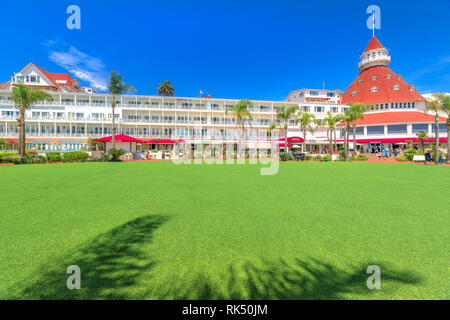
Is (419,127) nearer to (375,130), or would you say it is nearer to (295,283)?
(375,130)

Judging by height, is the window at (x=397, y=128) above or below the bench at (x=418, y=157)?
above

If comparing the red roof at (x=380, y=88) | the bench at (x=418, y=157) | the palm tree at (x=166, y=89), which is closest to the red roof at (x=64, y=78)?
the palm tree at (x=166, y=89)

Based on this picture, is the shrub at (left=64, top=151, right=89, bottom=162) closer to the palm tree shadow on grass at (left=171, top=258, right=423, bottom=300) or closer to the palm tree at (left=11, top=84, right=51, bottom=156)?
the palm tree at (left=11, top=84, right=51, bottom=156)

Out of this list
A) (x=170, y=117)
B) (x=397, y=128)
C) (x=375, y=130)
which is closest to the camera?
(x=397, y=128)

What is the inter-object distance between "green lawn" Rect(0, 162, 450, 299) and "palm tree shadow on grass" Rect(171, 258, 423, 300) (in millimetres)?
12

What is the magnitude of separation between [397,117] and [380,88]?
1324 centimetres

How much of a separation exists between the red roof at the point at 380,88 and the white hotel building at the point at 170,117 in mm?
229

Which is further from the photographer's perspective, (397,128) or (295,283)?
(397,128)

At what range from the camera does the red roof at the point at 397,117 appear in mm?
43562

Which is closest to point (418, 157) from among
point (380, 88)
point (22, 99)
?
point (380, 88)

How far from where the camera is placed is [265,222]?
4535 millimetres

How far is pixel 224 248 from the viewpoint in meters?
3.33

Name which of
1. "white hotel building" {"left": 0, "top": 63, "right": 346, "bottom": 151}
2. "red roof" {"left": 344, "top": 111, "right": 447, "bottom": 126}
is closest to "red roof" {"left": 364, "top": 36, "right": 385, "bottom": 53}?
"red roof" {"left": 344, "top": 111, "right": 447, "bottom": 126}

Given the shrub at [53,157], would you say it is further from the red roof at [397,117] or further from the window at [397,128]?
the window at [397,128]
